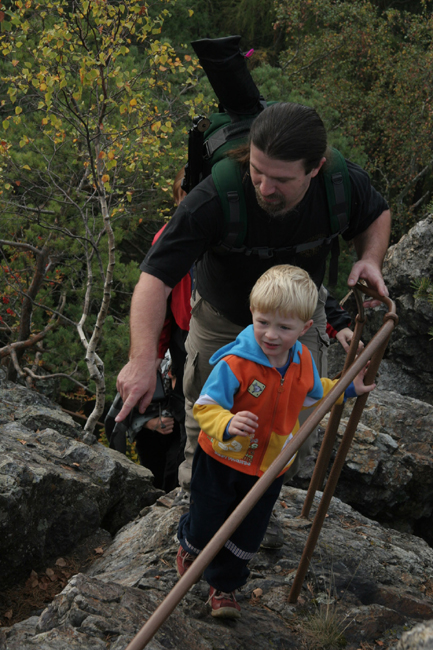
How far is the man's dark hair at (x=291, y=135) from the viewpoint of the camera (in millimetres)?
2439

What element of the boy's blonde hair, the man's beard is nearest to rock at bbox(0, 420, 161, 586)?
the boy's blonde hair

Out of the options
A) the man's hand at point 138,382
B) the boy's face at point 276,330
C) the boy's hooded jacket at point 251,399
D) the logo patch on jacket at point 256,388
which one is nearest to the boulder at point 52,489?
the man's hand at point 138,382

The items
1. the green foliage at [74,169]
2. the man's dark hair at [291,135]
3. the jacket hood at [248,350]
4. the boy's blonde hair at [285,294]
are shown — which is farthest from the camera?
the green foliage at [74,169]

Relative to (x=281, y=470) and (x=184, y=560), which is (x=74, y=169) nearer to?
(x=184, y=560)

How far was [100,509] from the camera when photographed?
4016 millimetres

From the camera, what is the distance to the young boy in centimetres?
221

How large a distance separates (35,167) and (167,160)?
1864 millimetres

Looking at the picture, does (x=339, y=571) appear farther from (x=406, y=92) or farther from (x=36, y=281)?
(x=406, y=92)

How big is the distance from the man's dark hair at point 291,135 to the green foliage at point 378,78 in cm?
990

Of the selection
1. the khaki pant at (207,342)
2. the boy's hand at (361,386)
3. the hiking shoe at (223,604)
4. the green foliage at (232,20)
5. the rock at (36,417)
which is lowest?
the rock at (36,417)

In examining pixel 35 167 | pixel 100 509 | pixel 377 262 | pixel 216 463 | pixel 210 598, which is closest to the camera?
pixel 216 463

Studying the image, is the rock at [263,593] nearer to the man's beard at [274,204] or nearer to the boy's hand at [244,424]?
the boy's hand at [244,424]

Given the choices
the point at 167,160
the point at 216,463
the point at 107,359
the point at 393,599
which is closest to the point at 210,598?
the point at 216,463

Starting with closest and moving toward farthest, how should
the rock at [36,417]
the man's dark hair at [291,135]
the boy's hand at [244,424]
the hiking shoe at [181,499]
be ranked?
1. the boy's hand at [244,424]
2. the man's dark hair at [291,135]
3. the hiking shoe at [181,499]
4. the rock at [36,417]
